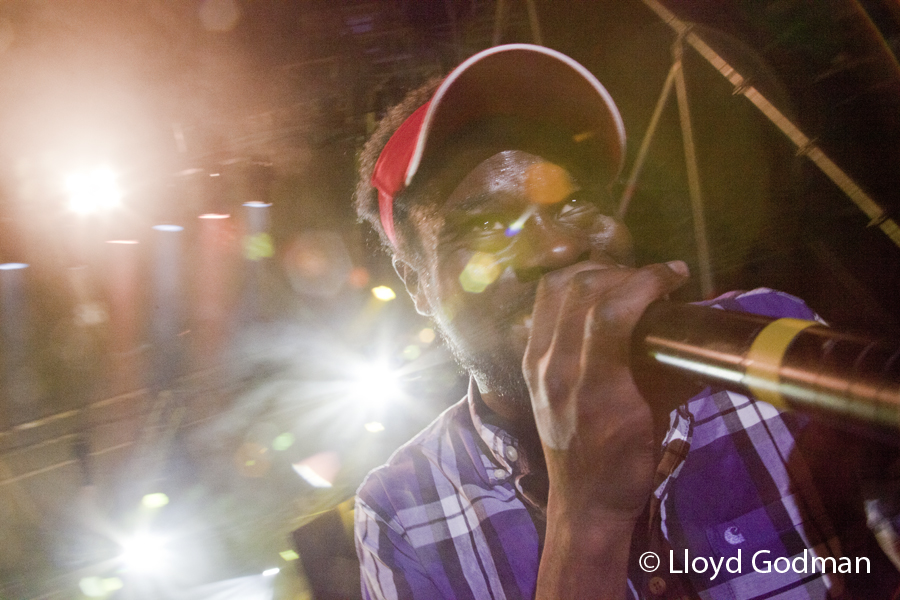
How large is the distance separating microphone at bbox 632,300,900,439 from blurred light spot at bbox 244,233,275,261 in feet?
13.3

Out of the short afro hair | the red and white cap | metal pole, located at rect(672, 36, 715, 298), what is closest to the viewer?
the red and white cap

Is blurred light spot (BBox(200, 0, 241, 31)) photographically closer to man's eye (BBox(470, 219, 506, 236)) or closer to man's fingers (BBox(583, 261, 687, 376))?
man's eye (BBox(470, 219, 506, 236))

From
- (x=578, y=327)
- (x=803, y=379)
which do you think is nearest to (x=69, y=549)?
(x=578, y=327)

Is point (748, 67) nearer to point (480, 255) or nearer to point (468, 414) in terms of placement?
point (480, 255)

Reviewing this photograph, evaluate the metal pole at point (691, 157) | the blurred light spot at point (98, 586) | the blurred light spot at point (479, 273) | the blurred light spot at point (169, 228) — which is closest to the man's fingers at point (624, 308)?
the blurred light spot at point (479, 273)

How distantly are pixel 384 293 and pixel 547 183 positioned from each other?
2.84 m

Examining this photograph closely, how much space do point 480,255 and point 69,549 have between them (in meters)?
5.10

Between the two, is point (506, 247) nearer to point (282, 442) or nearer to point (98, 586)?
point (282, 442)

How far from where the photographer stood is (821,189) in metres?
1.85

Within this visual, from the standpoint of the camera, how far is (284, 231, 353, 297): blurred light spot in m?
3.91

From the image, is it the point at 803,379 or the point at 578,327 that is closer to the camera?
the point at 803,379

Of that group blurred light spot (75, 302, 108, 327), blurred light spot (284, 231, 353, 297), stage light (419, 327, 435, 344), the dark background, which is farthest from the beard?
blurred light spot (75, 302, 108, 327)

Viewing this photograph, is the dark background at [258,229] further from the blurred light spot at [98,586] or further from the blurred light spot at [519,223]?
the blurred light spot at [519,223]

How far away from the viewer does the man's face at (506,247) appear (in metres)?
1.02
